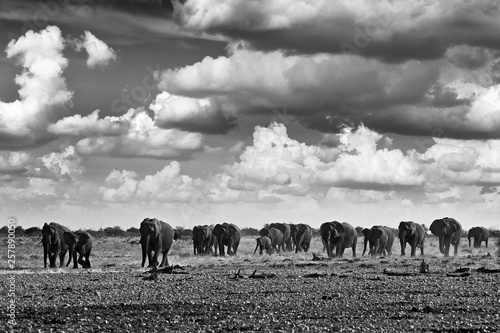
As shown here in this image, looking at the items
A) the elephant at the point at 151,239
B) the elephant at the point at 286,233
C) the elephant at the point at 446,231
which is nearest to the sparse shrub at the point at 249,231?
the elephant at the point at 286,233

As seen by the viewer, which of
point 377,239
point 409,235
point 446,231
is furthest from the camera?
point 446,231

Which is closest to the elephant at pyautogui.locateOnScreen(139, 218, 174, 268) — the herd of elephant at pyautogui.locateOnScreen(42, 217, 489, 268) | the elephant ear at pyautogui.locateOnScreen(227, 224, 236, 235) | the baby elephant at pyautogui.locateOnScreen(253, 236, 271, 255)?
the herd of elephant at pyautogui.locateOnScreen(42, 217, 489, 268)

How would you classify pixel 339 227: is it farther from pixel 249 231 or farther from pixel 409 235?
pixel 249 231

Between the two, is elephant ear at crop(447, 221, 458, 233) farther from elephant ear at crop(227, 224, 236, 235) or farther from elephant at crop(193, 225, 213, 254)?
elephant at crop(193, 225, 213, 254)

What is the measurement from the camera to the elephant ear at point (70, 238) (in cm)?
4638

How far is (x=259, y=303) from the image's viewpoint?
76.4ft

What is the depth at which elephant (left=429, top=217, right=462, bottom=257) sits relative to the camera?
71.2 metres

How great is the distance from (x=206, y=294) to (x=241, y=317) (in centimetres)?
663

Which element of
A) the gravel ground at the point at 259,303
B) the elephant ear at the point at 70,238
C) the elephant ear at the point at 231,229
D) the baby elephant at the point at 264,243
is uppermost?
the elephant ear at the point at 231,229

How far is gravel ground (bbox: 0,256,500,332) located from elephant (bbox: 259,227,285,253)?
163ft

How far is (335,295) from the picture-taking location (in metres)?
25.5

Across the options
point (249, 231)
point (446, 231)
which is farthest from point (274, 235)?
point (249, 231)

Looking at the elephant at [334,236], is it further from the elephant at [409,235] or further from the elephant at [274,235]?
the elephant at [274,235]

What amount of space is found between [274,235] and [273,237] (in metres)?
0.49
